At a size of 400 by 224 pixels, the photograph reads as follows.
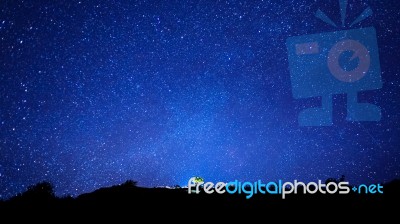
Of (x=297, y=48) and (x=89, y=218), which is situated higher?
(x=297, y=48)

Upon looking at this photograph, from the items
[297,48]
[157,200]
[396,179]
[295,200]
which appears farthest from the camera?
[396,179]

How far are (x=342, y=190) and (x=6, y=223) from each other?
11.7 m

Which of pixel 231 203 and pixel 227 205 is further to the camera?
pixel 231 203

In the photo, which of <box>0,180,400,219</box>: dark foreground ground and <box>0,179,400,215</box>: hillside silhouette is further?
<box>0,179,400,215</box>: hillside silhouette

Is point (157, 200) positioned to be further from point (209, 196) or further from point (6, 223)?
point (6, 223)

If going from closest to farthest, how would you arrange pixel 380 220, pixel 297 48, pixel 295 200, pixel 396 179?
pixel 380 220
pixel 295 200
pixel 297 48
pixel 396 179

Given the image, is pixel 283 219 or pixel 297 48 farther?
pixel 297 48

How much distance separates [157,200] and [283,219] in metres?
4.39

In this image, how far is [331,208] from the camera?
28.8 feet

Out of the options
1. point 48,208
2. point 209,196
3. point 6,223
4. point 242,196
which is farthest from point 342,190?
point 6,223

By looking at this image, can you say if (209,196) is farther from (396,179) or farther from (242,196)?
(396,179)

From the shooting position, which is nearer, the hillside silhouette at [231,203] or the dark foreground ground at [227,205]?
the dark foreground ground at [227,205]

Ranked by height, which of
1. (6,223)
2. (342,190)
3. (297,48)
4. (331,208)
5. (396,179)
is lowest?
(6,223)

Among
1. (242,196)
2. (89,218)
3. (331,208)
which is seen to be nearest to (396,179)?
(331,208)
